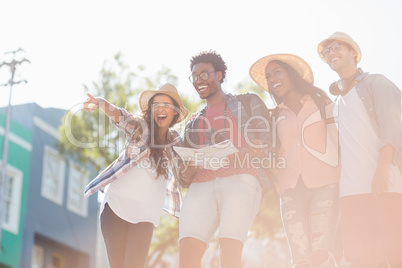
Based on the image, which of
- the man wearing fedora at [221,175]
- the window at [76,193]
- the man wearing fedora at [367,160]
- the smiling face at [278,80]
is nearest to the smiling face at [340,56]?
the man wearing fedora at [367,160]

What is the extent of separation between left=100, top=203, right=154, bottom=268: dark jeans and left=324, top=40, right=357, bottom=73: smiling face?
7.19 feet

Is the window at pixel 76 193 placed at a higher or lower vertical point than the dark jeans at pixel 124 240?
higher

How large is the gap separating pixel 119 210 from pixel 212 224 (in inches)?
34.1

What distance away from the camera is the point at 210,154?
457 centimetres

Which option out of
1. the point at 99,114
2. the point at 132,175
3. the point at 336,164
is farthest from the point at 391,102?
the point at 99,114

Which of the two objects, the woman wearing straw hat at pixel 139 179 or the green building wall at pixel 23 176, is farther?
the green building wall at pixel 23 176

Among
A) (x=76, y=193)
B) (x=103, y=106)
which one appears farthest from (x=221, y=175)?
(x=76, y=193)

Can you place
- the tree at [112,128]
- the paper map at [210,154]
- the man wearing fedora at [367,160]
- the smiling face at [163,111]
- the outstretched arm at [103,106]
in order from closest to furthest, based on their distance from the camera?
the man wearing fedora at [367,160], the paper map at [210,154], the outstretched arm at [103,106], the smiling face at [163,111], the tree at [112,128]

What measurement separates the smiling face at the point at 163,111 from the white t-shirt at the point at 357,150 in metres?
1.58

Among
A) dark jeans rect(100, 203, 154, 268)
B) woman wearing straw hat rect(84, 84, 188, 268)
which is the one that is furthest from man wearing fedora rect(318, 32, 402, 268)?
dark jeans rect(100, 203, 154, 268)

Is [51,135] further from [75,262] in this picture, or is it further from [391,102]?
[391,102]

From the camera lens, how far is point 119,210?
4738 millimetres

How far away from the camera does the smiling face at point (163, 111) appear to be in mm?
5105

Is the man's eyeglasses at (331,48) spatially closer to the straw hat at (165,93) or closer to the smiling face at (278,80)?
the smiling face at (278,80)
